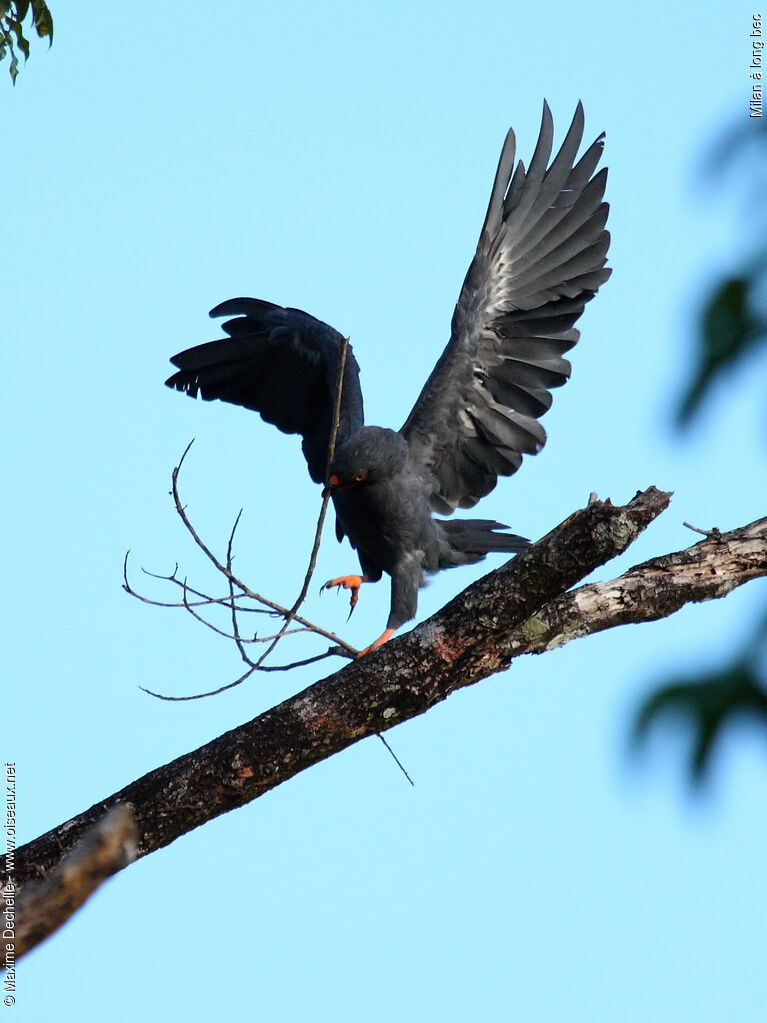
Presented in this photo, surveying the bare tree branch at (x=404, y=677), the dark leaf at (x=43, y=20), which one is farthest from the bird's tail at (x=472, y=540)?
the dark leaf at (x=43, y=20)

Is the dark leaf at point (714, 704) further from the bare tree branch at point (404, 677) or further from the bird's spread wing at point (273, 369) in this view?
the bird's spread wing at point (273, 369)

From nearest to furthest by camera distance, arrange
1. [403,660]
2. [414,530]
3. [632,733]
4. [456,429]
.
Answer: [632,733]
[403,660]
[414,530]
[456,429]

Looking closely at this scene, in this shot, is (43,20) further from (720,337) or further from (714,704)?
(714,704)

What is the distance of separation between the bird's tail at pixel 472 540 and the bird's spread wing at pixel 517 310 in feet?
0.97

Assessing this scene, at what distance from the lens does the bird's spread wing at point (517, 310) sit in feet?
20.0

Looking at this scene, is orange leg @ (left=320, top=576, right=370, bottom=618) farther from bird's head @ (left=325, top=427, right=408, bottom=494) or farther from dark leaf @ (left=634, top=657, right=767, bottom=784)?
dark leaf @ (left=634, top=657, right=767, bottom=784)

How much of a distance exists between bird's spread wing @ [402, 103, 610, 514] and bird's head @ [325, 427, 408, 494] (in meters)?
0.45

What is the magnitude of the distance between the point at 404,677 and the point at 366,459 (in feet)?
6.08

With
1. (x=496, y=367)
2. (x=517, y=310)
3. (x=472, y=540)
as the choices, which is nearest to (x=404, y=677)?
(x=472, y=540)

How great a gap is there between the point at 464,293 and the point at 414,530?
4.42 ft

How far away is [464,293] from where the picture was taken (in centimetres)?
607

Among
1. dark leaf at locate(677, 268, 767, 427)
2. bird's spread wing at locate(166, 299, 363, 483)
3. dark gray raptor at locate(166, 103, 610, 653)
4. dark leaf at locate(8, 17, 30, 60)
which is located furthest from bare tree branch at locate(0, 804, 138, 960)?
bird's spread wing at locate(166, 299, 363, 483)

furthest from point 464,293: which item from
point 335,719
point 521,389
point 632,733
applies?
point 632,733

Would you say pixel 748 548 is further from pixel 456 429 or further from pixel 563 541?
pixel 456 429
